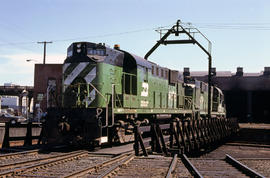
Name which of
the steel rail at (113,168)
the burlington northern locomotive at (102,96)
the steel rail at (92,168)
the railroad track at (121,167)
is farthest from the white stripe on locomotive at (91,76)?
the steel rail at (113,168)

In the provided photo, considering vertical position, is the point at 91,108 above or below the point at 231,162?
above

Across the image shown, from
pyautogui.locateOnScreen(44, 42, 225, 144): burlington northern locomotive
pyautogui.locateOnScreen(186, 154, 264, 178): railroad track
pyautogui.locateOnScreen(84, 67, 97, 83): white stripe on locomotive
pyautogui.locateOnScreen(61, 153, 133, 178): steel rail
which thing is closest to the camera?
pyautogui.locateOnScreen(61, 153, 133, 178): steel rail

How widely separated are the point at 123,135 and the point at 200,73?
4845cm

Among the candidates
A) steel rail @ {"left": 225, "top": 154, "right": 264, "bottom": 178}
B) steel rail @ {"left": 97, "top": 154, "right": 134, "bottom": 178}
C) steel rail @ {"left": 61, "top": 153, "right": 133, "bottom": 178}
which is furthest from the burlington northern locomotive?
steel rail @ {"left": 225, "top": 154, "right": 264, "bottom": 178}

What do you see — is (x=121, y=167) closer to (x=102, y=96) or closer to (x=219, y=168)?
(x=219, y=168)

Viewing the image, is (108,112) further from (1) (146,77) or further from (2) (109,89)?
(1) (146,77)

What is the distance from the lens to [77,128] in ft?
39.4

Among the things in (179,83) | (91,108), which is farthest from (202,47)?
(91,108)

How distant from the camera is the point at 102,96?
484 inches

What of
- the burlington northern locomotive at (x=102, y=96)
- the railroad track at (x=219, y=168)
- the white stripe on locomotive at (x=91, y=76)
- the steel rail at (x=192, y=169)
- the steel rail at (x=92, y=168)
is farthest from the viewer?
the white stripe on locomotive at (x=91, y=76)

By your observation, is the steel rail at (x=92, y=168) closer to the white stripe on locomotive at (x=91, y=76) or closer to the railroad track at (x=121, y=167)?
the railroad track at (x=121, y=167)

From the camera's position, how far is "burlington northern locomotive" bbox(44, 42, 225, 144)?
11969 mm

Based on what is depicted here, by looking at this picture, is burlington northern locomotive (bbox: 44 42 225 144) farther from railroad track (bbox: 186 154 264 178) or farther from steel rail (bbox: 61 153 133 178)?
railroad track (bbox: 186 154 264 178)

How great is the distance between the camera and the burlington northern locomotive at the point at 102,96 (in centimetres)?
1197
